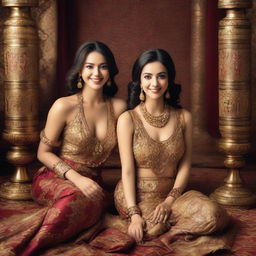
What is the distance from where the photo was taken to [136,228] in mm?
3570

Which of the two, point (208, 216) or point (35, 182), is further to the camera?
point (35, 182)

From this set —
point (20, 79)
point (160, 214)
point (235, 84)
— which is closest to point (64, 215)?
point (160, 214)

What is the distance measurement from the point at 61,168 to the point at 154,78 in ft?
2.81

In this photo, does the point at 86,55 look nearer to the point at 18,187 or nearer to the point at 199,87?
the point at 18,187

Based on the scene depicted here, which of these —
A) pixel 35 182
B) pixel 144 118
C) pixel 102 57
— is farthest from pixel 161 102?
pixel 35 182

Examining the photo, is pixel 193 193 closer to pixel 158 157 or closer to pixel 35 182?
pixel 158 157

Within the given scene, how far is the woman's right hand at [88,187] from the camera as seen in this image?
374cm

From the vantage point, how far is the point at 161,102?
392 cm

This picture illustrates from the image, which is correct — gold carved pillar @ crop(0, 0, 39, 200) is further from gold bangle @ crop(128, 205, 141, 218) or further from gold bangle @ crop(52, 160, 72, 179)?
gold bangle @ crop(128, 205, 141, 218)

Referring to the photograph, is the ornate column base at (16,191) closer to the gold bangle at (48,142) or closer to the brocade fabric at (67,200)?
the brocade fabric at (67,200)

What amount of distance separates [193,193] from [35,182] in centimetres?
112

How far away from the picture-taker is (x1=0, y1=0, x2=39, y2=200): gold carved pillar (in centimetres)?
443

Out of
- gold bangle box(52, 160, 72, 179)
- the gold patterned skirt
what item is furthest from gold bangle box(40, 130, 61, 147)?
the gold patterned skirt

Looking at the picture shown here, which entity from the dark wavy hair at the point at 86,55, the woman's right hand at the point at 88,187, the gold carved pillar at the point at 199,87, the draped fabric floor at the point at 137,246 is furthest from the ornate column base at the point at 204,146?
the woman's right hand at the point at 88,187
